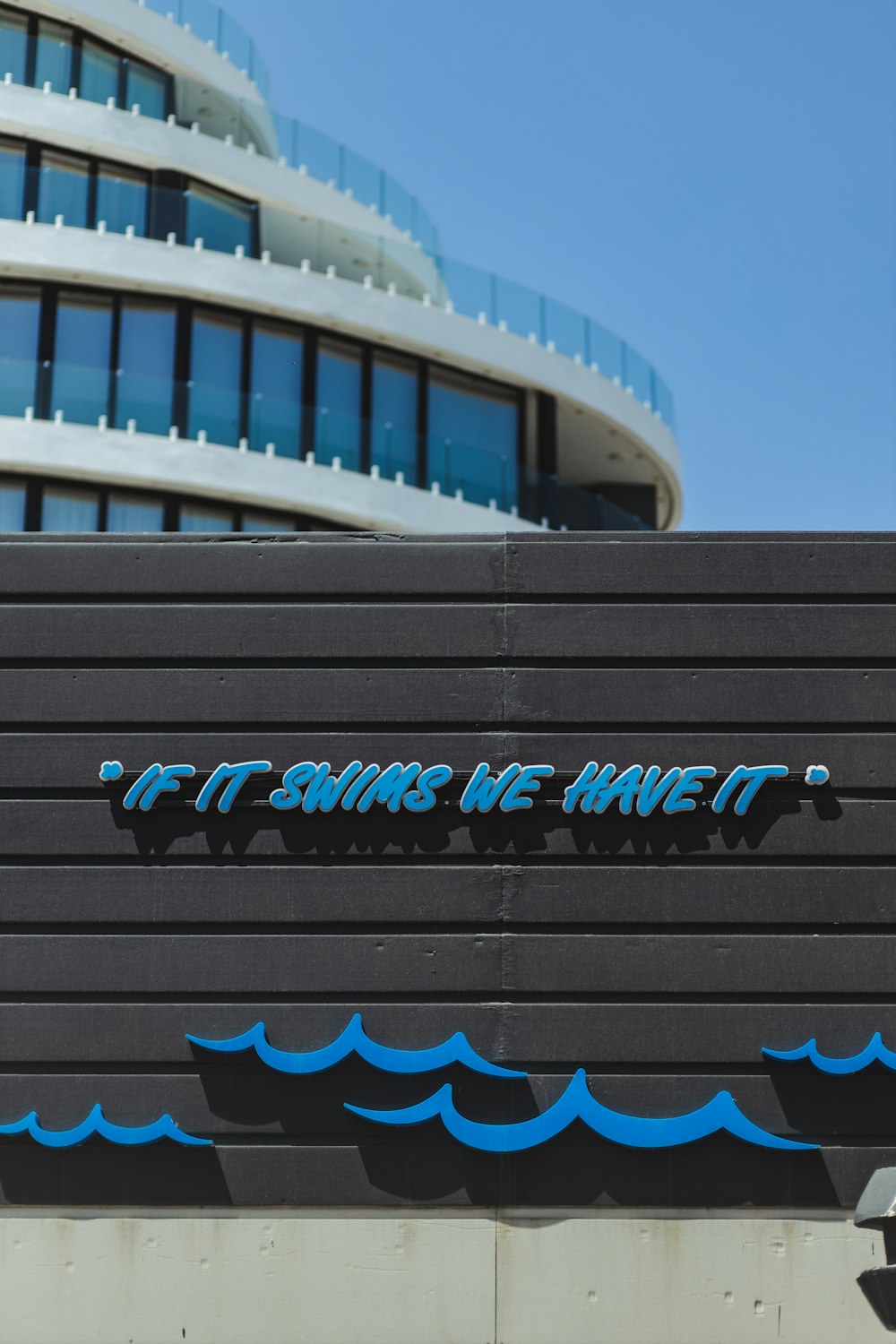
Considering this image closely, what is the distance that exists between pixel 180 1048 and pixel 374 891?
1545mm

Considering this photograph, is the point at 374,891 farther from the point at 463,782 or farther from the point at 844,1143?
the point at 844,1143

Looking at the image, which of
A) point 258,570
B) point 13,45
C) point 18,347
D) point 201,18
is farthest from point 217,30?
point 258,570

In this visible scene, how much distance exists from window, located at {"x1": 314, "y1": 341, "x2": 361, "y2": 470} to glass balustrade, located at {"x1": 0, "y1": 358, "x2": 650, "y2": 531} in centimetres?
2

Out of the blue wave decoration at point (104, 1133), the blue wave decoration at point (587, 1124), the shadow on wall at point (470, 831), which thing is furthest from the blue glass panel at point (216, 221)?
the blue wave decoration at point (587, 1124)

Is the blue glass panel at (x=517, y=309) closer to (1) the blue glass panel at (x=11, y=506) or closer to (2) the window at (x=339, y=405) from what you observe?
(2) the window at (x=339, y=405)

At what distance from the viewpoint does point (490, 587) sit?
35.0 feet

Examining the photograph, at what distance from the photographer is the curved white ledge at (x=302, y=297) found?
A: 1097 inches

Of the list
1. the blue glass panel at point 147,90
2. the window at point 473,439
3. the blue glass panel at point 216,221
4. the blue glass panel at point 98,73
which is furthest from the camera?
the blue glass panel at point 147,90

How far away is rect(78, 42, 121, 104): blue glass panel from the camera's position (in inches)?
1200

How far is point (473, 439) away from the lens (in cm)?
3086

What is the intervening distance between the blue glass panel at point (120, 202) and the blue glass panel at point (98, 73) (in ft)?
6.15

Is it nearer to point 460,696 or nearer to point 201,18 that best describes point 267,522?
point 201,18

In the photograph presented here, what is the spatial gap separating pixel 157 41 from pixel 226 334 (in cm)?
741

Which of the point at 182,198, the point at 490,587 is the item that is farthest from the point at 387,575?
the point at 182,198
